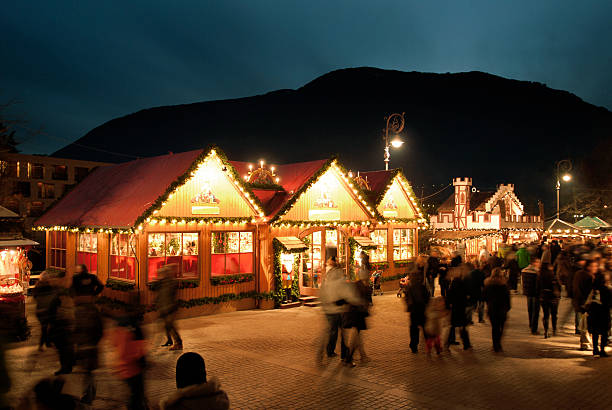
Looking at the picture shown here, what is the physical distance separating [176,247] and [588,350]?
10.7 metres

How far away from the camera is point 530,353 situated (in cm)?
1005

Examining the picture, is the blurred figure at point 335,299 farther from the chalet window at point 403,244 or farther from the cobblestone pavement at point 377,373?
the chalet window at point 403,244

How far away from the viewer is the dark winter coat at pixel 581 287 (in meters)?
9.79

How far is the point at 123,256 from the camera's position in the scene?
48.2ft

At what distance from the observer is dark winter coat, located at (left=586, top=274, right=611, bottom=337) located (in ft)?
31.5

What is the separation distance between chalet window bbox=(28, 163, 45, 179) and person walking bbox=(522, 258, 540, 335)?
242 feet

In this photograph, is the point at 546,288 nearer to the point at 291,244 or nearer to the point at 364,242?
the point at 291,244

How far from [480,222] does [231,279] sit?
39.6 m

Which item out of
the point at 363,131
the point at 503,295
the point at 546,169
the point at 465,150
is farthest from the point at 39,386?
the point at 363,131

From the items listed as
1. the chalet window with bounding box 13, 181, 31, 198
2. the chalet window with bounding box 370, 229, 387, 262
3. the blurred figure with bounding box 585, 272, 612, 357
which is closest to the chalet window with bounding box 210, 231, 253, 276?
the chalet window with bounding box 370, 229, 387, 262

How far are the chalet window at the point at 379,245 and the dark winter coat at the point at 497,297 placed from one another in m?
10.8

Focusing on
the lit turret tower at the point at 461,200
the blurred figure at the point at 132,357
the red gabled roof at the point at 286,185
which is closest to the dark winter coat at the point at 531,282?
the red gabled roof at the point at 286,185

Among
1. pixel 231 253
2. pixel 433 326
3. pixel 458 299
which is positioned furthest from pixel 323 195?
pixel 433 326

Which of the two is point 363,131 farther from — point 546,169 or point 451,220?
point 451,220
